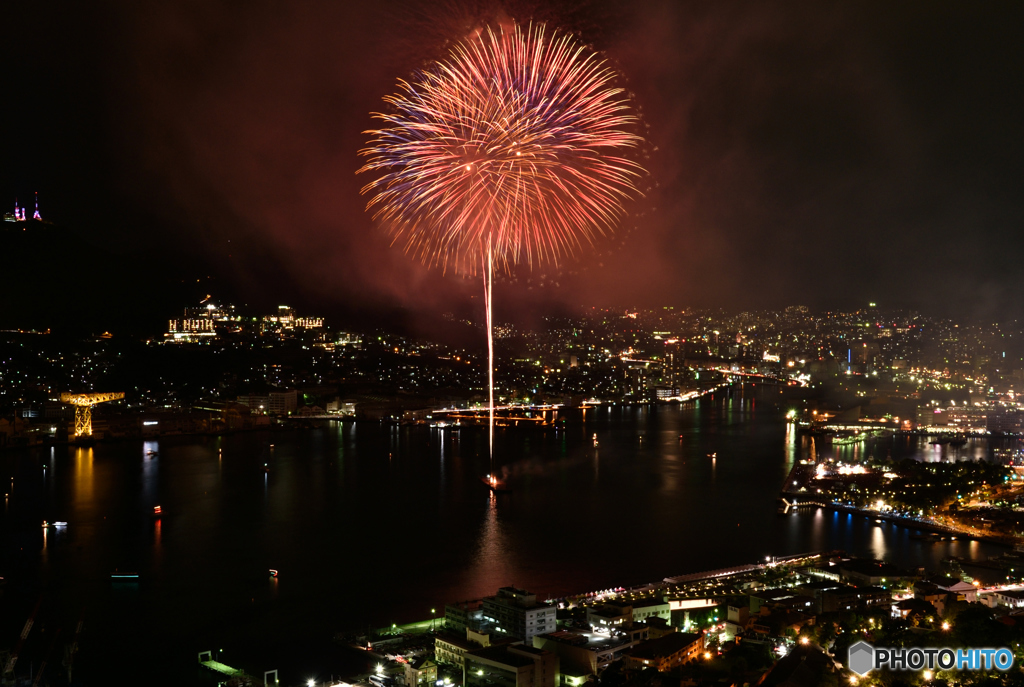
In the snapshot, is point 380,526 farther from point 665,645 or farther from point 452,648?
point 665,645

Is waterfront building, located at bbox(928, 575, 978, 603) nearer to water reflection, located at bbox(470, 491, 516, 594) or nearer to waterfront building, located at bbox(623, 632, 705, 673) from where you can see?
waterfront building, located at bbox(623, 632, 705, 673)

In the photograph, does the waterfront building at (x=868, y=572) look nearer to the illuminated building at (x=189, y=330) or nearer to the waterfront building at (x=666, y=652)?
the waterfront building at (x=666, y=652)

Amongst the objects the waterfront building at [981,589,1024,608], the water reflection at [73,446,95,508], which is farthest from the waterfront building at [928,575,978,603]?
the water reflection at [73,446,95,508]

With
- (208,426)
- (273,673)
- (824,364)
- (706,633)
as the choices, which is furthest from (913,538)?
(824,364)

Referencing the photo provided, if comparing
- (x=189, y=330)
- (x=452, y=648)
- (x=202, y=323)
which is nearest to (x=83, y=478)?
(x=452, y=648)

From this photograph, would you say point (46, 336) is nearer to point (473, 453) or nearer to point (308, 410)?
point (308, 410)
